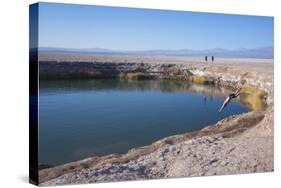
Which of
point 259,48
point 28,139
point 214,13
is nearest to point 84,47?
point 28,139

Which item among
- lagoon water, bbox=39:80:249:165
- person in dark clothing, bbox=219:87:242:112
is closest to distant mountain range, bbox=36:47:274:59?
A: lagoon water, bbox=39:80:249:165

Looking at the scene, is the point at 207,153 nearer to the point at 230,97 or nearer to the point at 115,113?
the point at 230,97

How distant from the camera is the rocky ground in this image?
31.3 ft

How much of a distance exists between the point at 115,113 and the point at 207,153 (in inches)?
67.7

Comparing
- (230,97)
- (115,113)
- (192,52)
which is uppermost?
(192,52)

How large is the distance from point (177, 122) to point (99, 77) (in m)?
1.47

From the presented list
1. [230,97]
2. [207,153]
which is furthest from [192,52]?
[207,153]

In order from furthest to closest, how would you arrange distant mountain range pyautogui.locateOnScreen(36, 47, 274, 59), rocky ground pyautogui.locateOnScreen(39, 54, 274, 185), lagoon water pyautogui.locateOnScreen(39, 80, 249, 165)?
distant mountain range pyautogui.locateOnScreen(36, 47, 274, 59), rocky ground pyautogui.locateOnScreen(39, 54, 274, 185), lagoon water pyautogui.locateOnScreen(39, 80, 249, 165)

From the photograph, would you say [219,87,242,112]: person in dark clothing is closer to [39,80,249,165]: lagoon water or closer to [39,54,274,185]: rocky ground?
[39,80,249,165]: lagoon water

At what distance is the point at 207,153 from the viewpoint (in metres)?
10.4

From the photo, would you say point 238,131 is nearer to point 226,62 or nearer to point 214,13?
point 226,62

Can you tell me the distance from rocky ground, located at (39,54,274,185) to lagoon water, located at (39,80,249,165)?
145mm

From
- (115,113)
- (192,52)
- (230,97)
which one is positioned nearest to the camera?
(115,113)

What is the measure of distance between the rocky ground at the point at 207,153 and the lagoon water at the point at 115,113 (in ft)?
0.47
